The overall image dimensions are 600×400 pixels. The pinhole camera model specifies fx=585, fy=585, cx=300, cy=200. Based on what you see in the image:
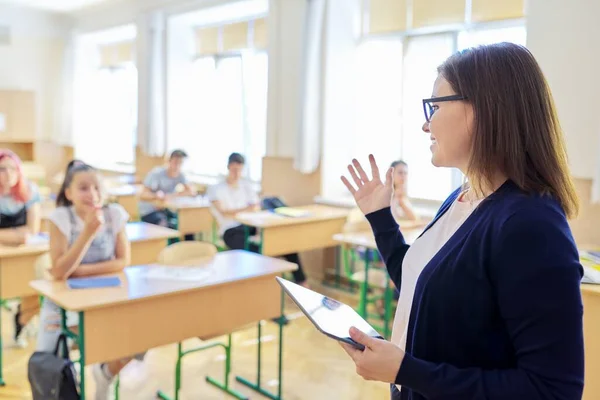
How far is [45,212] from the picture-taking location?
15.0ft

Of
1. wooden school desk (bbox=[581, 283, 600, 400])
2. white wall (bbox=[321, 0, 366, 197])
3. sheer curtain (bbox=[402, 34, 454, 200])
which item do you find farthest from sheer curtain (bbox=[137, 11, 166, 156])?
wooden school desk (bbox=[581, 283, 600, 400])

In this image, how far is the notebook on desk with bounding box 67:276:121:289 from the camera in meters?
2.53

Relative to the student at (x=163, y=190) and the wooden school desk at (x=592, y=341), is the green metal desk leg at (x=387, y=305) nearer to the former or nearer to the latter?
the wooden school desk at (x=592, y=341)

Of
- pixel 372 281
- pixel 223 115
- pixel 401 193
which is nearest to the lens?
pixel 372 281

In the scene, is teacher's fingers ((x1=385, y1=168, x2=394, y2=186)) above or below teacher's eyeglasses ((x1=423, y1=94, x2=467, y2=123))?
below

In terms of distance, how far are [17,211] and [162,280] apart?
1.61 metres

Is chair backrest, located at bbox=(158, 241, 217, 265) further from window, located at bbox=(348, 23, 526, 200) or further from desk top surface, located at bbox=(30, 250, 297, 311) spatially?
window, located at bbox=(348, 23, 526, 200)

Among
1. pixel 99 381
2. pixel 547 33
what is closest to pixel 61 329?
pixel 99 381

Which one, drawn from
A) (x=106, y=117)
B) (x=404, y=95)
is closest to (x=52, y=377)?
(x=404, y=95)

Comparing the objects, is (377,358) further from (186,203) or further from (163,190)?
(163,190)

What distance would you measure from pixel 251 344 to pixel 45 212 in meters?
1.99

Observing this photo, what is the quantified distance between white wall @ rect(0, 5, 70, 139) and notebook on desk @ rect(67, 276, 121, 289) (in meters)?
7.34

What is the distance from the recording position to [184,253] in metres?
3.06

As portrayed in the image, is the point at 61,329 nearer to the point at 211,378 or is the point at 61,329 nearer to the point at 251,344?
the point at 211,378
